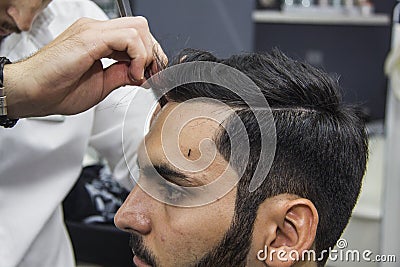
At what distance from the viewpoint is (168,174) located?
1.01 meters

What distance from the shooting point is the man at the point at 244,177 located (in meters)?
0.99

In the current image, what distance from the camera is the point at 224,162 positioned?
0.99 m

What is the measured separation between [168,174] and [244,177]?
0.13m

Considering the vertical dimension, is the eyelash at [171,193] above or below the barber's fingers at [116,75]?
below

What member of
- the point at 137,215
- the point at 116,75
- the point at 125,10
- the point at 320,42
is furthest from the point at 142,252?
the point at 320,42

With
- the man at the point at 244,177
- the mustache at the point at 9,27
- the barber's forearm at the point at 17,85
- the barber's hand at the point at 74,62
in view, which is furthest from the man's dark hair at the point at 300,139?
the mustache at the point at 9,27

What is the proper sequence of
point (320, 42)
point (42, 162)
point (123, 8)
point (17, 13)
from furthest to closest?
point (320, 42)
point (42, 162)
point (17, 13)
point (123, 8)

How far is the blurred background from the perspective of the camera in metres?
2.17

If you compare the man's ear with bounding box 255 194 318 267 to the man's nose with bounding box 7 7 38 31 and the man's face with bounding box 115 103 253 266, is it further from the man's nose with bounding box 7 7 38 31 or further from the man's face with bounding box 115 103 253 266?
the man's nose with bounding box 7 7 38 31

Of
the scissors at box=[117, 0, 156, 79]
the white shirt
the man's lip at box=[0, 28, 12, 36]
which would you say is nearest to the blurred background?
the white shirt

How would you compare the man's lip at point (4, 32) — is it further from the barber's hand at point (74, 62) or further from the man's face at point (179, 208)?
the man's face at point (179, 208)

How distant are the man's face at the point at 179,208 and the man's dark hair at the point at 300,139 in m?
0.02

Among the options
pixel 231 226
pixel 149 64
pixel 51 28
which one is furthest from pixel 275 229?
pixel 51 28

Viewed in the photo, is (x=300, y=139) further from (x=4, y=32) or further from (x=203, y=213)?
(x=4, y=32)
